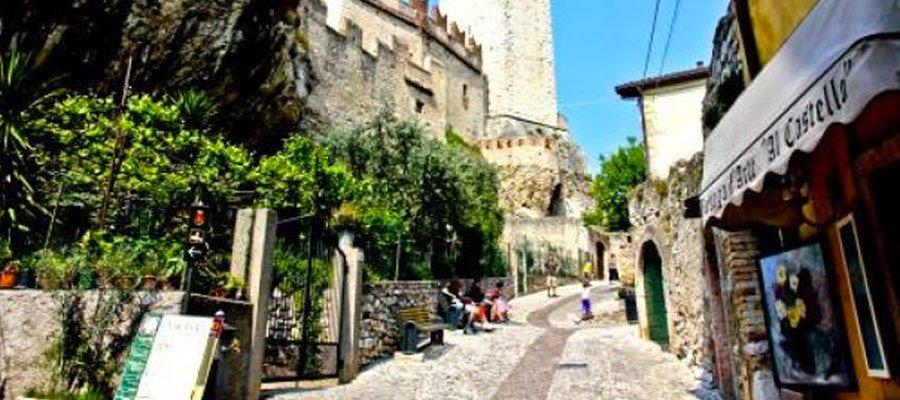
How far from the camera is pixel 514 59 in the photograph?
139ft

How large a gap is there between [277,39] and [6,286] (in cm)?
1339

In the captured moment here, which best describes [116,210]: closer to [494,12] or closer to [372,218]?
[372,218]

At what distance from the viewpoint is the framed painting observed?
2.74 meters

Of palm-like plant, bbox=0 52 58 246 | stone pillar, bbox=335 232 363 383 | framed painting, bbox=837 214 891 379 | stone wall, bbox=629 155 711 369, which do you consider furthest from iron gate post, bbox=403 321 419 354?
framed painting, bbox=837 214 891 379

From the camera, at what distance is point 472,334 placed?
12977 mm

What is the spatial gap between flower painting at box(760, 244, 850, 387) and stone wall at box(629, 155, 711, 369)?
3493 mm

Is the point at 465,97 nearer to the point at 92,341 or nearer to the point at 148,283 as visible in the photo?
the point at 148,283

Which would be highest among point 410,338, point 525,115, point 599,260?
point 525,115

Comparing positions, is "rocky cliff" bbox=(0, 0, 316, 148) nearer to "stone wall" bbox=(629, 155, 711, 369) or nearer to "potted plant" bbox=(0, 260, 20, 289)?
"potted plant" bbox=(0, 260, 20, 289)

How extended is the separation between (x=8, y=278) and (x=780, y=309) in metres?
8.23

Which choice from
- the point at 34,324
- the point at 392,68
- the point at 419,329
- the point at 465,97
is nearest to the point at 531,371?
the point at 419,329

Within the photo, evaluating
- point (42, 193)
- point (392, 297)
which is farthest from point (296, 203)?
point (42, 193)

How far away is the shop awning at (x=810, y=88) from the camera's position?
1.98 m

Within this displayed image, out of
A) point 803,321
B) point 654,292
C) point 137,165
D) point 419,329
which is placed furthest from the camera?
point 137,165
